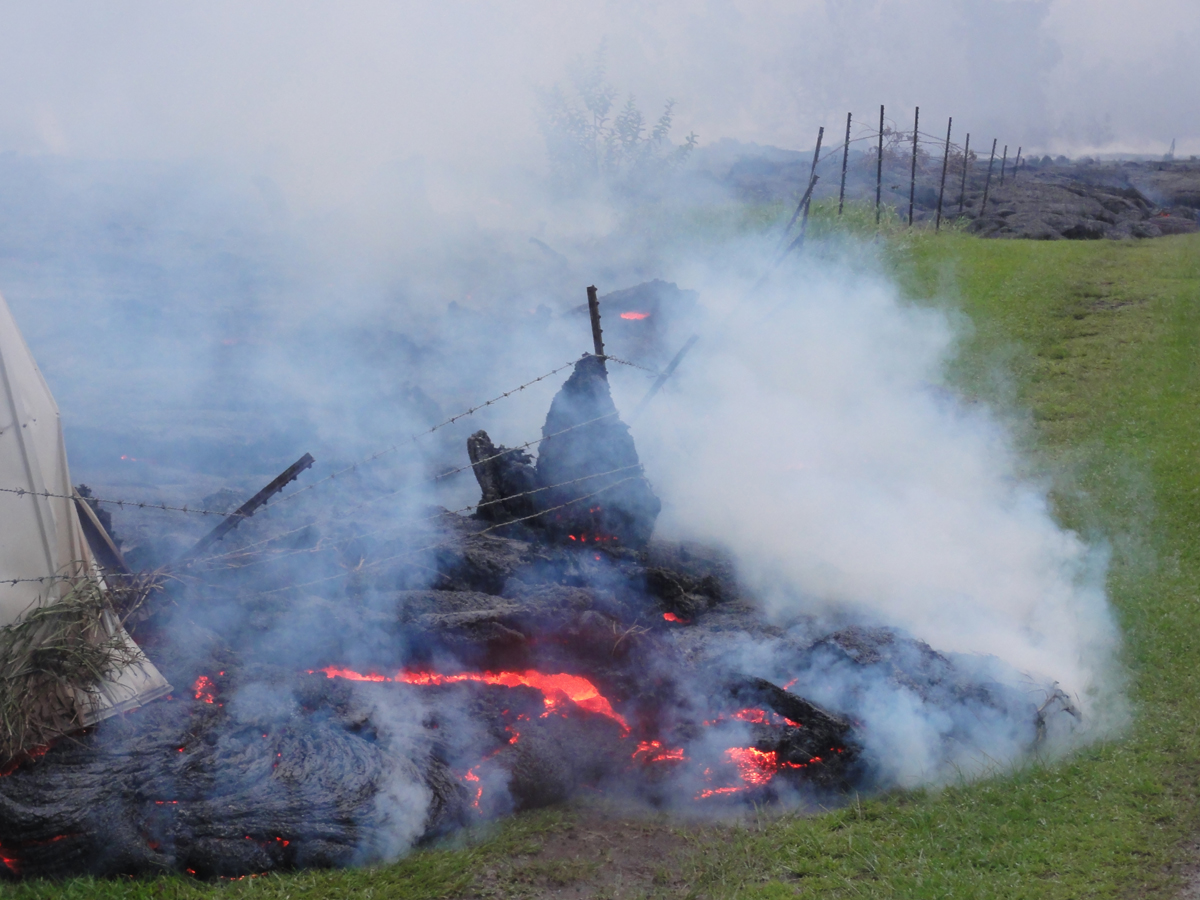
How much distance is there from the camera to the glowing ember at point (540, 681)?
24.3 ft

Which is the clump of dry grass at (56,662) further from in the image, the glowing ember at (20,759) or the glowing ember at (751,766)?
the glowing ember at (751,766)

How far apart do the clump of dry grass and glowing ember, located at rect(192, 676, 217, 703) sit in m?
0.54

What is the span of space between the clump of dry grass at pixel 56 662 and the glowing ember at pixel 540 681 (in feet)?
5.70

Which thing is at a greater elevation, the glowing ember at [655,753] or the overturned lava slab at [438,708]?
the overturned lava slab at [438,708]

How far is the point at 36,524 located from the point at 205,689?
1.82m

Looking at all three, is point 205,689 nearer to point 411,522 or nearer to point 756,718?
point 411,522

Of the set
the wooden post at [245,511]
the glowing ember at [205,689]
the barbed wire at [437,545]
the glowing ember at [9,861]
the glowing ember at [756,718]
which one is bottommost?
the glowing ember at [9,861]

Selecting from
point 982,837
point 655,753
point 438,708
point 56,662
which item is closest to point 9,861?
point 56,662

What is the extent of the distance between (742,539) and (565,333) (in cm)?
912

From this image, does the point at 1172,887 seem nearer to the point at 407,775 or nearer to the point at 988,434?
the point at 407,775

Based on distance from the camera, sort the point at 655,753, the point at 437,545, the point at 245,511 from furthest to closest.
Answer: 1. the point at 437,545
2. the point at 245,511
3. the point at 655,753

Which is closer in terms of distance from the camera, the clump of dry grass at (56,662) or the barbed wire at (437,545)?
the clump of dry grass at (56,662)

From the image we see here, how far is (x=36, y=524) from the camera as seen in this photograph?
253 inches

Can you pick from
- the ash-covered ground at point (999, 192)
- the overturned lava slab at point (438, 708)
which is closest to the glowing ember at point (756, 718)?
the overturned lava slab at point (438, 708)
